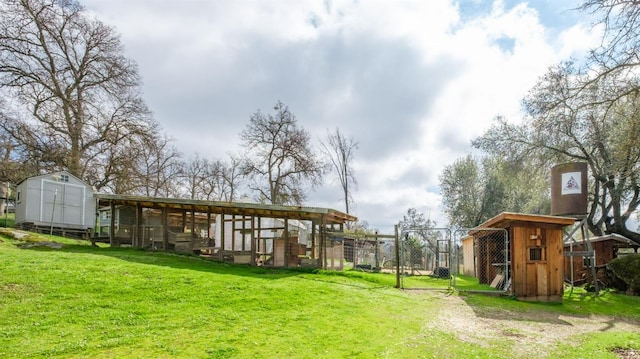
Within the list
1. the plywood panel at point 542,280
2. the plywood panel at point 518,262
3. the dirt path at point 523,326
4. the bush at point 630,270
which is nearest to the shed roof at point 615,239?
the bush at point 630,270

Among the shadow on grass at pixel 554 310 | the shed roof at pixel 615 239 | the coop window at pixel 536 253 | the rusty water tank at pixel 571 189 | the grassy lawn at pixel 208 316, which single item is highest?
the rusty water tank at pixel 571 189

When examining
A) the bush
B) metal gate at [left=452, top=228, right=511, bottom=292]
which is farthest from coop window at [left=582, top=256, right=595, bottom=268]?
metal gate at [left=452, top=228, right=511, bottom=292]

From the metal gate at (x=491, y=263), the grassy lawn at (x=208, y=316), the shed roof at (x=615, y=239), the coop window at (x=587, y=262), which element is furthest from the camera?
the shed roof at (x=615, y=239)

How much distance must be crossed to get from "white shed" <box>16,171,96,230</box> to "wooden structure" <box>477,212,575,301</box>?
20.8 m

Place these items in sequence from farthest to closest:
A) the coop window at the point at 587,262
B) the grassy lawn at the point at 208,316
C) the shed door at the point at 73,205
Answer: the shed door at the point at 73,205 → the coop window at the point at 587,262 → the grassy lawn at the point at 208,316

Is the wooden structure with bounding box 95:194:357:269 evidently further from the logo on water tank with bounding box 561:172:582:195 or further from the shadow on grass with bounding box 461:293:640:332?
the logo on water tank with bounding box 561:172:582:195

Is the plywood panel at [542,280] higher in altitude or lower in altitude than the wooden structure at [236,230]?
lower

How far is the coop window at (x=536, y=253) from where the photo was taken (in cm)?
1211

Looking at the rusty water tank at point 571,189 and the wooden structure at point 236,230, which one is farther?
the wooden structure at point 236,230

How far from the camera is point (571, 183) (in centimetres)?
1507

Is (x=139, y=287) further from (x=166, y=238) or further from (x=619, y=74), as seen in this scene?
(x=619, y=74)

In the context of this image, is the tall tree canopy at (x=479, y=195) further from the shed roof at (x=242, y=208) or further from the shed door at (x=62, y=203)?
the shed door at (x=62, y=203)

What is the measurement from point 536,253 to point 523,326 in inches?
174

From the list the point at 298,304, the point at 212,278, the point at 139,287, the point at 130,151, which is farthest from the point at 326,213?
the point at 130,151
